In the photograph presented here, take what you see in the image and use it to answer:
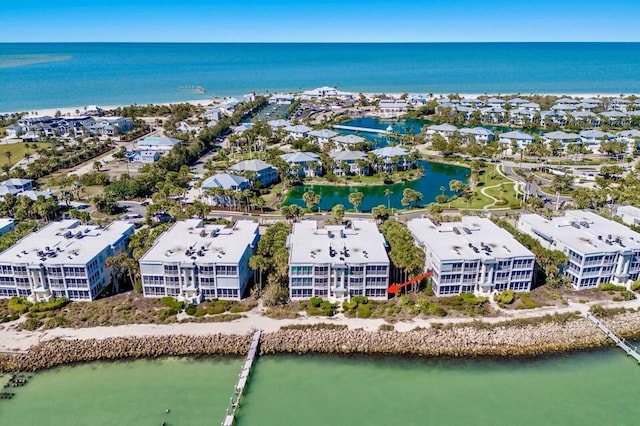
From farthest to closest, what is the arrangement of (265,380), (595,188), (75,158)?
(75,158) → (595,188) → (265,380)

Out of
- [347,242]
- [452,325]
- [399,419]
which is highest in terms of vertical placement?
[347,242]

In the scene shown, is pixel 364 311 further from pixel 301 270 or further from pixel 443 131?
pixel 443 131

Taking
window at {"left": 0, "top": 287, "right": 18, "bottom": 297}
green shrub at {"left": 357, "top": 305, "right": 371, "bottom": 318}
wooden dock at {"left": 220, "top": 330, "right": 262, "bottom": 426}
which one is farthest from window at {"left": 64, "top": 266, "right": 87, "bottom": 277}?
green shrub at {"left": 357, "top": 305, "right": 371, "bottom": 318}

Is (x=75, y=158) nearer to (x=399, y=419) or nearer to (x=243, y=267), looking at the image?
(x=243, y=267)

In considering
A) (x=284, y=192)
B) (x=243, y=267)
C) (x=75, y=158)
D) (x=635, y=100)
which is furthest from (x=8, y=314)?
(x=635, y=100)

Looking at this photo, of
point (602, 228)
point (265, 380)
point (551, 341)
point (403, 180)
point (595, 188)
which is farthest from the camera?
point (403, 180)

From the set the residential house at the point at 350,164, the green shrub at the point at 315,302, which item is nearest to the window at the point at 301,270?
the green shrub at the point at 315,302

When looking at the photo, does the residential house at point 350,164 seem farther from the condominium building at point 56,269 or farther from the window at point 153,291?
the window at point 153,291

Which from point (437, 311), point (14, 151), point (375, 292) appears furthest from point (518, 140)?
point (14, 151)
